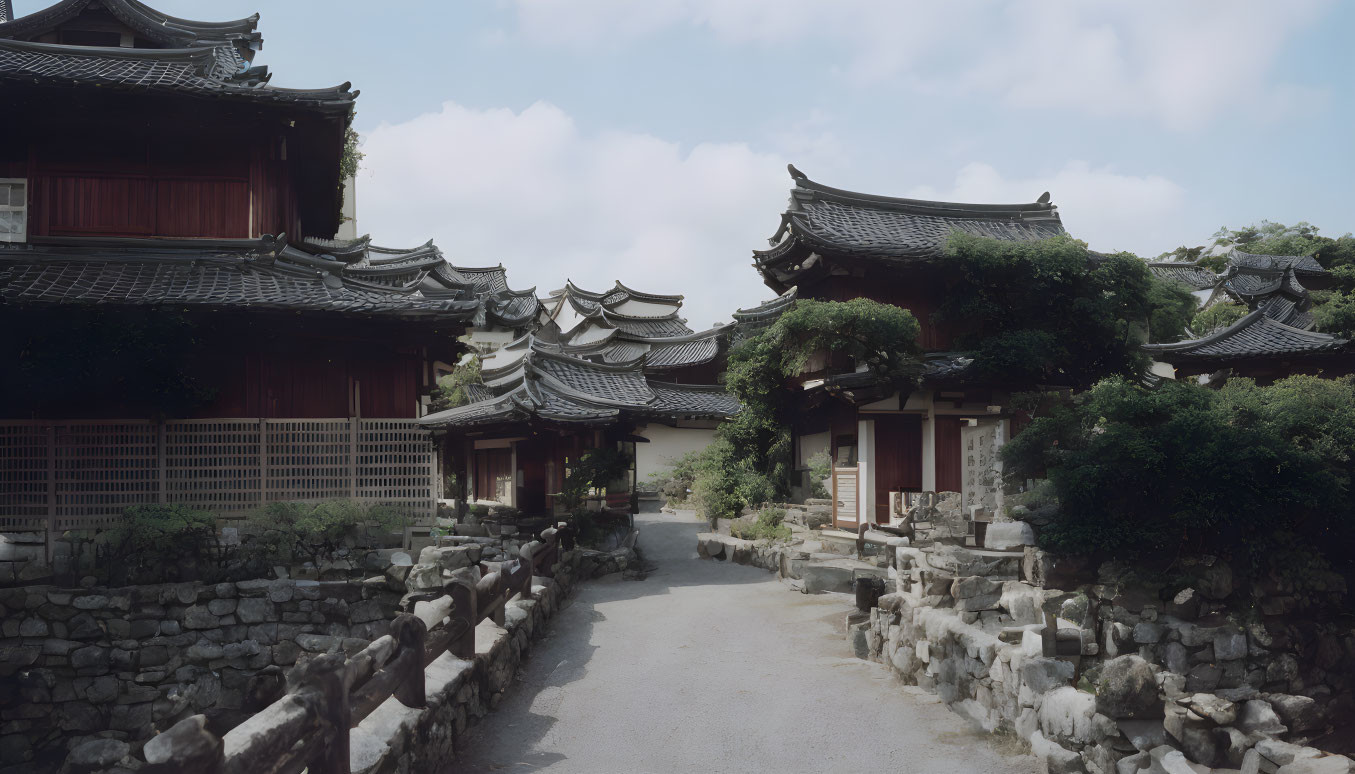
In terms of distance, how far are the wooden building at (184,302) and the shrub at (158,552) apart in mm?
876

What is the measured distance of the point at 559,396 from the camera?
2017cm

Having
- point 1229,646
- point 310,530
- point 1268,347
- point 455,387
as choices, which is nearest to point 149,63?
point 310,530

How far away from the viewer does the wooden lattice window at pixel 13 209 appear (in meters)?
13.3

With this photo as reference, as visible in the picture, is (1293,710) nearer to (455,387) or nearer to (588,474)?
(588,474)

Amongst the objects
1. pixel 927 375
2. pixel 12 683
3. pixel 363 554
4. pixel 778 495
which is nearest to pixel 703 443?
pixel 778 495

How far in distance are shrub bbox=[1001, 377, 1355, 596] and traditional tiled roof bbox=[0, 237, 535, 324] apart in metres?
9.02

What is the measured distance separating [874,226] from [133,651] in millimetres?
17771

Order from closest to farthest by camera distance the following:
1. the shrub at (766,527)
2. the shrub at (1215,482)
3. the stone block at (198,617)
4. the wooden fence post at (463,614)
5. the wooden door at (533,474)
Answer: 1. the wooden fence post at (463,614)
2. the shrub at (1215,482)
3. the stone block at (198,617)
4. the shrub at (766,527)
5. the wooden door at (533,474)

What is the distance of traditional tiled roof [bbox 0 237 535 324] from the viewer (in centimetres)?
1162

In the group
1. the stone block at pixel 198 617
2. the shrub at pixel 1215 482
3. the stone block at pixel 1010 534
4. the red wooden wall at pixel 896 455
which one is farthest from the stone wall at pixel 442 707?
the red wooden wall at pixel 896 455

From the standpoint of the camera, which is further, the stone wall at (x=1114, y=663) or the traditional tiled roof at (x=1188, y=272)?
the traditional tiled roof at (x=1188, y=272)

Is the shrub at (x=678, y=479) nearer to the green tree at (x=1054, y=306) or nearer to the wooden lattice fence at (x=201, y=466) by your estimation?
the green tree at (x=1054, y=306)

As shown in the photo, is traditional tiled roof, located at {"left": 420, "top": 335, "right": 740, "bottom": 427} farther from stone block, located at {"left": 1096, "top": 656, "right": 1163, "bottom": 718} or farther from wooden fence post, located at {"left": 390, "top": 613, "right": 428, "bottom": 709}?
stone block, located at {"left": 1096, "top": 656, "right": 1163, "bottom": 718}

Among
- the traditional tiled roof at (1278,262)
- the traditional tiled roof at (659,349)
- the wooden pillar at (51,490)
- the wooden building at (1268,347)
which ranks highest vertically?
the traditional tiled roof at (1278,262)
